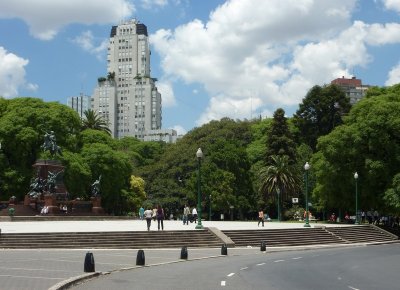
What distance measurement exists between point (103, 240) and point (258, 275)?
1545 centimetres

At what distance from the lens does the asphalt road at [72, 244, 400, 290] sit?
1705cm

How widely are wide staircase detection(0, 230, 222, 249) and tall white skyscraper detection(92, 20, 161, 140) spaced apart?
157 meters

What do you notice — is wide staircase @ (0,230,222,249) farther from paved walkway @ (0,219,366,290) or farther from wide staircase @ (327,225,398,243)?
wide staircase @ (327,225,398,243)

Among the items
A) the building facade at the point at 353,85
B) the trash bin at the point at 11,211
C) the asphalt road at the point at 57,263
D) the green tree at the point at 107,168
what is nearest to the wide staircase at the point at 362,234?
the asphalt road at the point at 57,263

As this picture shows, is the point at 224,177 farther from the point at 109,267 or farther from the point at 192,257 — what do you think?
the point at 109,267

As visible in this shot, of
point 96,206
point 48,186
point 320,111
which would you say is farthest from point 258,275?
point 320,111

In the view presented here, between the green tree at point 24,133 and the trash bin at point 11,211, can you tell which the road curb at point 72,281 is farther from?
the green tree at point 24,133

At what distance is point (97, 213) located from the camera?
63.1 m

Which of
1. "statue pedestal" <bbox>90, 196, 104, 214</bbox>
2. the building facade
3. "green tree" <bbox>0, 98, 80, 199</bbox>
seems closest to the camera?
"statue pedestal" <bbox>90, 196, 104, 214</bbox>

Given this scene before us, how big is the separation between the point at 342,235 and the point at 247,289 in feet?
102

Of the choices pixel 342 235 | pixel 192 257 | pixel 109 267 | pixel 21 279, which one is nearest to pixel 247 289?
pixel 21 279

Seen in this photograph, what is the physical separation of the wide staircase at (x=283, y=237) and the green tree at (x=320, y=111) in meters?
45.4

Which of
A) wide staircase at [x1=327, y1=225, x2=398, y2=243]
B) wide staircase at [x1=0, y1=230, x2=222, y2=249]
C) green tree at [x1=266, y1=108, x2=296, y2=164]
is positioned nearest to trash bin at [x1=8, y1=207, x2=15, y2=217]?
wide staircase at [x1=0, y1=230, x2=222, y2=249]

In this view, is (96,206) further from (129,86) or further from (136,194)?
(129,86)
